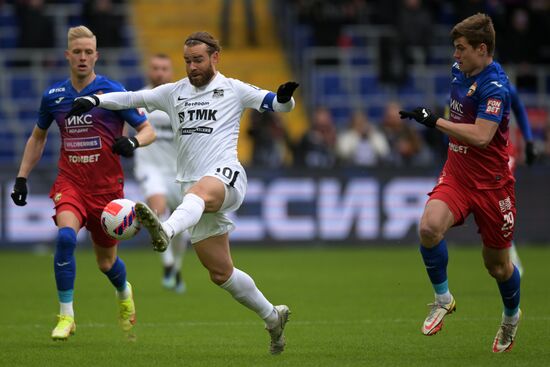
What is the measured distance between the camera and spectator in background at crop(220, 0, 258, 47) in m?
25.9

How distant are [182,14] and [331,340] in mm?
18726

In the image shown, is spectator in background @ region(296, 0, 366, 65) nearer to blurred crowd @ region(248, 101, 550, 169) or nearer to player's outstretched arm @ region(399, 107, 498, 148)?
blurred crowd @ region(248, 101, 550, 169)

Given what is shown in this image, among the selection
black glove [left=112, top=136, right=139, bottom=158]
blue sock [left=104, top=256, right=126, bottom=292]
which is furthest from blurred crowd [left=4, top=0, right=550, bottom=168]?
black glove [left=112, top=136, right=139, bottom=158]

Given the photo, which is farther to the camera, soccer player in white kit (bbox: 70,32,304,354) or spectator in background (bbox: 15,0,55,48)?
spectator in background (bbox: 15,0,55,48)

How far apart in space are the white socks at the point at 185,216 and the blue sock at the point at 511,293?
2697 mm

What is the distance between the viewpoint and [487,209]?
31.0ft

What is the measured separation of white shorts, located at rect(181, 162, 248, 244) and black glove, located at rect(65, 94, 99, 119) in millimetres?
1168

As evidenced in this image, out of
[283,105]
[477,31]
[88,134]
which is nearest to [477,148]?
[477,31]

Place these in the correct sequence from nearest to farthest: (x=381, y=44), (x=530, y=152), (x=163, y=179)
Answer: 1. (x=530, y=152)
2. (x=163, y=179)
3. (x=381, y=44)

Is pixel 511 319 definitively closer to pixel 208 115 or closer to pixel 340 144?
pixel 208 115

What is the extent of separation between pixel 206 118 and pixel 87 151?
1.72 meters

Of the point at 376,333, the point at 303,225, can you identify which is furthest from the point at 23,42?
the point at 376,333

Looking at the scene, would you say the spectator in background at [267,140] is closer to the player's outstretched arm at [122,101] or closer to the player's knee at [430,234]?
the player's outstretched arm at [122,101]

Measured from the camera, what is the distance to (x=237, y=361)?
9.05m
